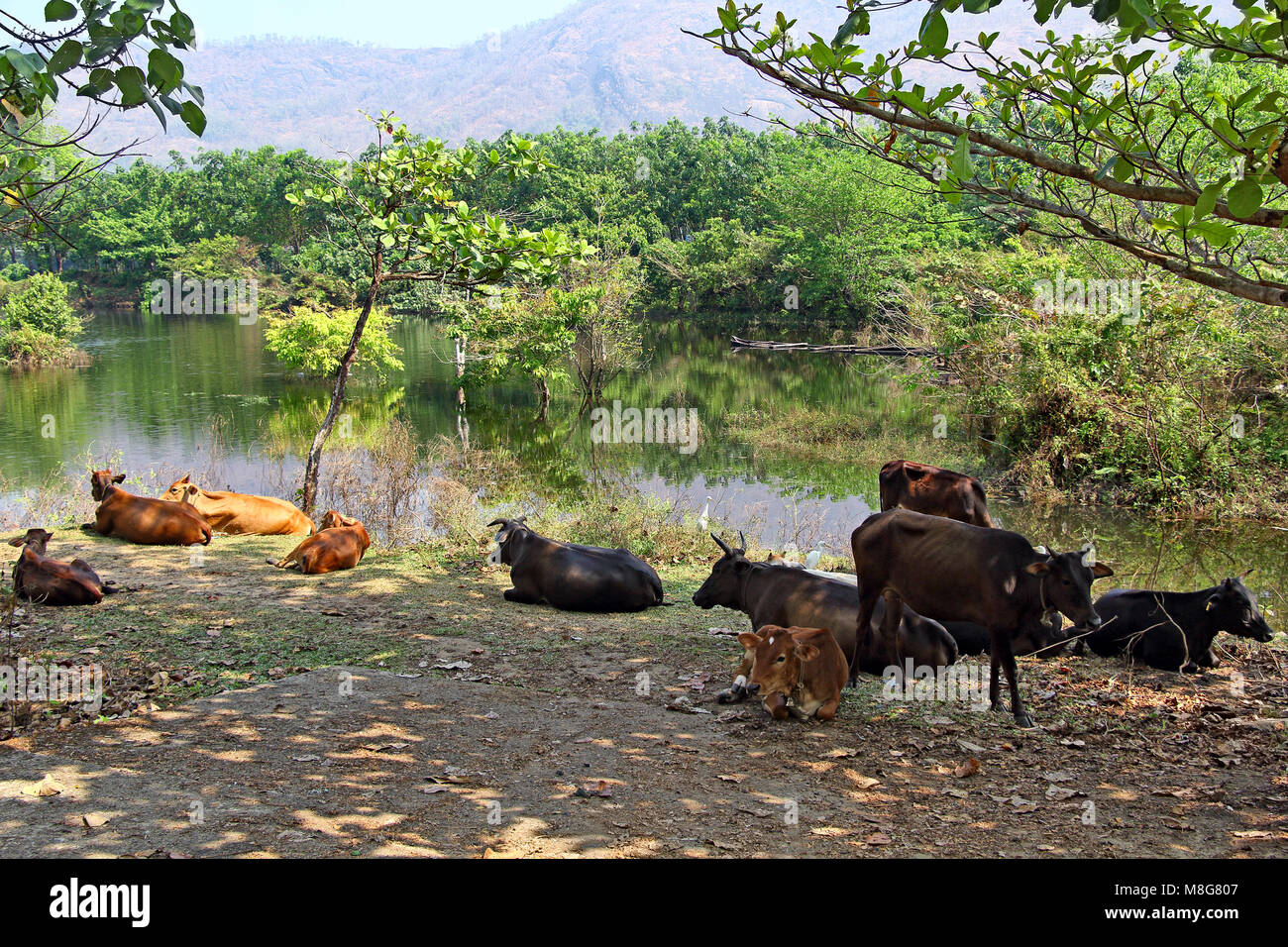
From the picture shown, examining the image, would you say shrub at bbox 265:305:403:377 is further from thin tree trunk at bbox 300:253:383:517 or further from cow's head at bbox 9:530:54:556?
Result: cow's head at bbox 9:530:54:556

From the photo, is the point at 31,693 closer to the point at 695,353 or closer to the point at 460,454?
the point at 460,454

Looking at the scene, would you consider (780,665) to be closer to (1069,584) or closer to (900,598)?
(900,598)

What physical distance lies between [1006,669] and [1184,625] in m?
2.11

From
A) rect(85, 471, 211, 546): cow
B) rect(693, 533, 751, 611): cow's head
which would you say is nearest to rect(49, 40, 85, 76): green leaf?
rect(693, 533, 751, 611): cow's head

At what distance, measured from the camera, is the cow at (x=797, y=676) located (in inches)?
254

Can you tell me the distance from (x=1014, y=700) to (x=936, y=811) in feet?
5.71

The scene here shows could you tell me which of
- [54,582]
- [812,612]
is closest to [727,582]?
[812,612]

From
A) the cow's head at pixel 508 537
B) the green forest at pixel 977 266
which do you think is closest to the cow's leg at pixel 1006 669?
the green forest at pixel 977 266

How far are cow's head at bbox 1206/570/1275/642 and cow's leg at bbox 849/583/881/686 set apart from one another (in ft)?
8.92

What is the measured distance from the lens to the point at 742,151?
7388cm

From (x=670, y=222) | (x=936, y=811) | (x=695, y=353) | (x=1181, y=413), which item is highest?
(x=670, y=222)

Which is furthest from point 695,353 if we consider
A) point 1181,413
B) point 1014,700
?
point 1014,700

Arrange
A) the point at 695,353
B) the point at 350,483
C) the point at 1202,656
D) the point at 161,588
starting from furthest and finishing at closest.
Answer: the point at 695,353
the point at 350,483
the point at 161,588
the point at 1202,656

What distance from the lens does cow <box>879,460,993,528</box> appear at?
10.2 meters
